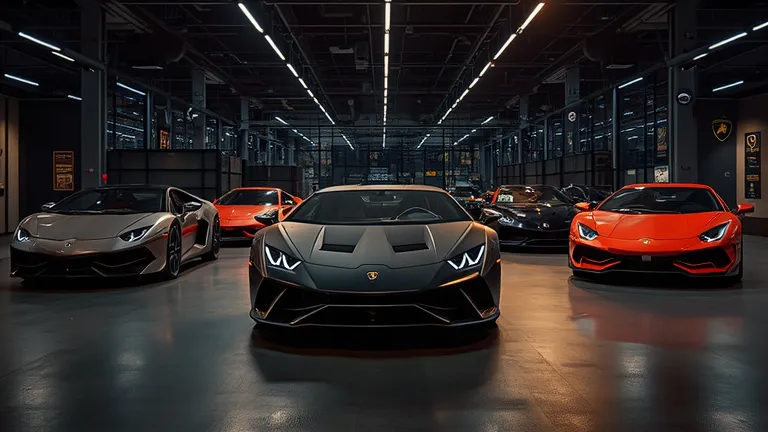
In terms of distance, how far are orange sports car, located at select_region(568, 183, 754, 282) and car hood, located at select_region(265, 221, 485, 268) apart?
2910mm

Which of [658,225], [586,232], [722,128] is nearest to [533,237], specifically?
[586,232]

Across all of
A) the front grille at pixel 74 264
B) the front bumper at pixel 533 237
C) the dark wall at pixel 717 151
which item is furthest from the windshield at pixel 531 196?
the dark wall at pixel 717 151

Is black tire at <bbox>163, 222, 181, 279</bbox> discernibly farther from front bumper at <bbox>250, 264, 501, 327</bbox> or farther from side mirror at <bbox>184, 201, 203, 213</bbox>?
front bumper at <bbox>250, 264, 501, 327</bbox>

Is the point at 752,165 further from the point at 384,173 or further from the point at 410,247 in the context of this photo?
the point at 384,173

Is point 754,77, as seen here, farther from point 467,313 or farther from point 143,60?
point 467,313

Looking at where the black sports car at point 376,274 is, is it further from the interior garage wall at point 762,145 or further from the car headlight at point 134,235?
the interior garage wall at point 762,145

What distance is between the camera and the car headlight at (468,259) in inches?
168

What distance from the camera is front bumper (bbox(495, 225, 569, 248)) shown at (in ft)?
37.0

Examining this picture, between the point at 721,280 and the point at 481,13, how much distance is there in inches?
498

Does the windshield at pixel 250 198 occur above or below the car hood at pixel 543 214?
above

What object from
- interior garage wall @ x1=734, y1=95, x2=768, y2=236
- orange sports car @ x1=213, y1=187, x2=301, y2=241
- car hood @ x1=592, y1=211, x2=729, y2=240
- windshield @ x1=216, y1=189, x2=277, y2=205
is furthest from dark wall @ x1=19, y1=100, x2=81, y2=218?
interior garage wall @ x1=734, y1=95, x2=768, y2=236

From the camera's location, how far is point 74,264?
6.82 m

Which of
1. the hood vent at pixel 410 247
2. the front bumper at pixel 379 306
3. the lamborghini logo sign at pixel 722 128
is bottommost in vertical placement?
the front bumper at pixel 379 306

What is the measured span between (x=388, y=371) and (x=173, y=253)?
4908 millimetres
